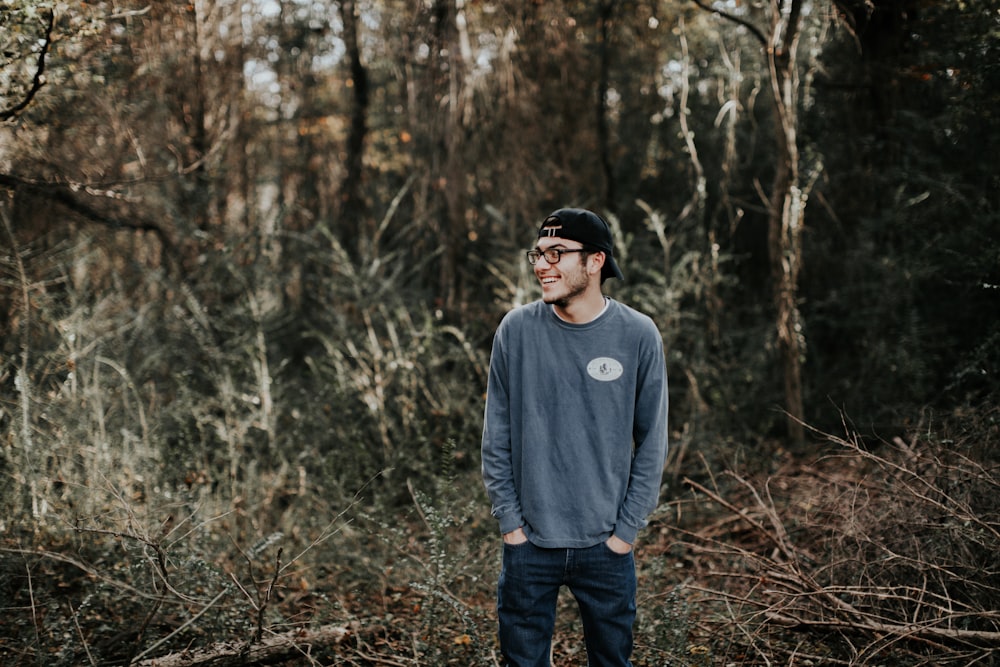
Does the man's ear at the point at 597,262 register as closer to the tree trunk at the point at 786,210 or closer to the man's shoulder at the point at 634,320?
the man's shoulder at the point at 634,320

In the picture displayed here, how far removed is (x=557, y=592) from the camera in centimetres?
261

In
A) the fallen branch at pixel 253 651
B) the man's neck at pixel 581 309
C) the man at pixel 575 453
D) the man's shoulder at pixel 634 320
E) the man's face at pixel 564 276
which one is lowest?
the fallen branch at pixel 253 651

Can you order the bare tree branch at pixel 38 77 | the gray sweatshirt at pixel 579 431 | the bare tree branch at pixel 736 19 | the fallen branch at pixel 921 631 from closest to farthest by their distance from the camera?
the gray sweatshirt at pixel 579 431, the fallen branch at pixel 921 631, the bare tree branch at pixel 38 77, the bare tree branch at pixel 736 19

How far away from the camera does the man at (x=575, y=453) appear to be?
2.57 meters

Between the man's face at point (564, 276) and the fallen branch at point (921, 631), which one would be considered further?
the fallen branch at point (921, 631)

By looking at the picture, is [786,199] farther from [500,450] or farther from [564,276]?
Answer: [500,450]

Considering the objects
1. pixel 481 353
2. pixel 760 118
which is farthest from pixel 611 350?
pixel 760 118

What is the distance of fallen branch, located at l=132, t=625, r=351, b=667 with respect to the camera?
335 centimetres

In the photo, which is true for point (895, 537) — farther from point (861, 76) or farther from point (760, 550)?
point (861, 76)

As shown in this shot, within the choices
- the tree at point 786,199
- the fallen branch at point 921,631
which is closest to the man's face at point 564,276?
the fallen branch at point 921,631

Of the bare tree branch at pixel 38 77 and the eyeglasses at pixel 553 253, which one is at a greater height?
the bare tree branch at pixel 38 77

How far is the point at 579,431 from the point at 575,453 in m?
0.08

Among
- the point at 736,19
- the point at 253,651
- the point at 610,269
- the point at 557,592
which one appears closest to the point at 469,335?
the point at 736,19

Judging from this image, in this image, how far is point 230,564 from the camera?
4.64 meters
